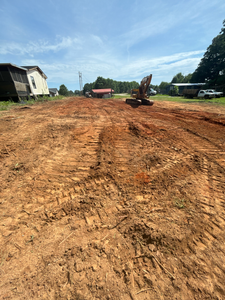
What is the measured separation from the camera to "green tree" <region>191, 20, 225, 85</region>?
4072cm

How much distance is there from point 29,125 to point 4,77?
620 inches

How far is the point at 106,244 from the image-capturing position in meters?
2.18

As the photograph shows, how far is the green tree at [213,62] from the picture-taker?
40719 mm

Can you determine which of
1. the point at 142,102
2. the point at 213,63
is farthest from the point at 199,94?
the point at 213,63

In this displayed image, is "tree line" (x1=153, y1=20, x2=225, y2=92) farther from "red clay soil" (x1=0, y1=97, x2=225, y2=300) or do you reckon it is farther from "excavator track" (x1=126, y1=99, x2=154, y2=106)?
"red clay soil" (x1=0, y1=97, x2=225, y2=300)

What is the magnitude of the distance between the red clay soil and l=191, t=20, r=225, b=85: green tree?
4720cm

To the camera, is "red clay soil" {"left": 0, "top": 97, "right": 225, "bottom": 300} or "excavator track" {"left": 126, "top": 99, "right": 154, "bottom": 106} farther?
"excavator track" {"left": 126, "top": 99, "right": 154, "bottom": 106}

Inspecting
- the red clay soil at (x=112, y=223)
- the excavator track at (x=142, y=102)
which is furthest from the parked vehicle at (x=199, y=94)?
A: the red clay soil at (x=112, y=223)

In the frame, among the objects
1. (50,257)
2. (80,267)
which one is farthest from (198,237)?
(50,257)

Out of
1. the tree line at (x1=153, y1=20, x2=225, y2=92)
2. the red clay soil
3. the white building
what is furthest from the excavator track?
the tree line at (x1=153, y1=20, x2=225, y2=92)

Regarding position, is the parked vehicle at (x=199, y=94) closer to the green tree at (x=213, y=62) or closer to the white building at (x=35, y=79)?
the green tree at (x=213, y=62)

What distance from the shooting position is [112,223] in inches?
98.0

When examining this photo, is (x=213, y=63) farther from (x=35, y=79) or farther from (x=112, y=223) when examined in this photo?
(x=112, y=223)

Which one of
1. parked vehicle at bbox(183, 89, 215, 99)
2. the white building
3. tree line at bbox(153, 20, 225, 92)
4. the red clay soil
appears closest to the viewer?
the red clay soil
